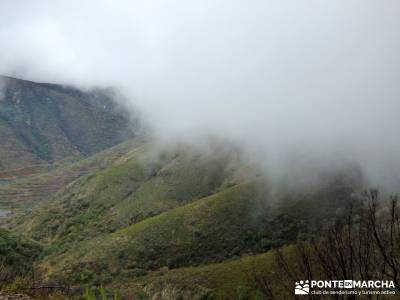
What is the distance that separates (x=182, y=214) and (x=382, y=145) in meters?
85.1

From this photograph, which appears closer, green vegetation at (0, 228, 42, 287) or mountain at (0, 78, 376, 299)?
green vegetation at (0, 228, 42, 287)

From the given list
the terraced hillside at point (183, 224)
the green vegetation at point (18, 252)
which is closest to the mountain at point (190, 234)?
the terraced hillside at point (183, 224)

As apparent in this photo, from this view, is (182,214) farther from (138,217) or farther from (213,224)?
(138,217)

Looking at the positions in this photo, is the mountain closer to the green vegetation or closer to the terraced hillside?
the terraced hillside

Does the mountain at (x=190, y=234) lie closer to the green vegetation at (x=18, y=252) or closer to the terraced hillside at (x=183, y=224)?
the terraced hillside at (x=183, y=224)

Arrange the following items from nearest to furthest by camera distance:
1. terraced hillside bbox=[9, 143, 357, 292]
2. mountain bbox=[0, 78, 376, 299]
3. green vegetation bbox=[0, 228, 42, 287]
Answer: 1. green vegetation bbox=[0, 228, 42, 287]
2. mountain bbox=[0, 78, 376, 299]
3. terraced hillside bbox=[9, 143, 357, 292]

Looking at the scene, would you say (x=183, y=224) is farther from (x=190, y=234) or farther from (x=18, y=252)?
(x=18, y=252)

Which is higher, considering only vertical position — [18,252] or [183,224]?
[183,224]

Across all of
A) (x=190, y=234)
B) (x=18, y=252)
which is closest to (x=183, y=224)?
(x=190, y=234)

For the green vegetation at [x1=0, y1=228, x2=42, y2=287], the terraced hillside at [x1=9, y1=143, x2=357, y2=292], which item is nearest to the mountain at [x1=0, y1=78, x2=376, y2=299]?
the terraced hillside at [x1=9, y1=143, x2=357, y2=292]

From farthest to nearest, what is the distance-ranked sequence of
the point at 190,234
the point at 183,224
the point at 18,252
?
1. the point at 183,224
2. the point at 190,234
3. the point at 18,252

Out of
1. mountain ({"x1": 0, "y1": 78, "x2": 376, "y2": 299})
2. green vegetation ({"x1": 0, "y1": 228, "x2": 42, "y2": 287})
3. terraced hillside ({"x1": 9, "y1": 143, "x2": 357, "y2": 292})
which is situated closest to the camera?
green vegetation ({"x1": 0, "y1": 228, "x2": 42, "y2": 287})

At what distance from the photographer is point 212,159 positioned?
18750cm

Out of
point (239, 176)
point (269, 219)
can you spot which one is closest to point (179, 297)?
point (269, 219)
